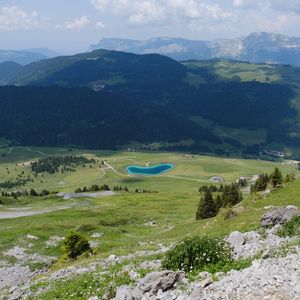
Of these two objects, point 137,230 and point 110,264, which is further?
point 137,230

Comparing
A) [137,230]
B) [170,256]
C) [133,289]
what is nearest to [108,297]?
[133,289]

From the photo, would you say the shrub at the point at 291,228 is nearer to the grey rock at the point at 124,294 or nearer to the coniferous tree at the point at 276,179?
the grey rock at the point at 124,294

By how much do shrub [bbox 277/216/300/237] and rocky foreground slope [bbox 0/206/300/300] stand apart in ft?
1.93

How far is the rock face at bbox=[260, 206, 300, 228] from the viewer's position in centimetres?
3694

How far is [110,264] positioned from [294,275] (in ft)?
67.5

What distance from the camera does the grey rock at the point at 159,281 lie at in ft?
A: 75.6

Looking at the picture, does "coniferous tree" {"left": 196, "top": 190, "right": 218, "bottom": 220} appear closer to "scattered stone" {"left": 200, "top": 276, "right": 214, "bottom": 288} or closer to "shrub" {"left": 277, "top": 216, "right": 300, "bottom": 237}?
"shrub" {"left": 277, "top": 216, "right": 300, "bottom": 237}

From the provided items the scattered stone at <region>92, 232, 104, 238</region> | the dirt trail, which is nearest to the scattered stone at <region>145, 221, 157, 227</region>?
the scattered stone at <region>92, 232, 104, 238</region>

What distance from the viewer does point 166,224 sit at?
88500 millimetres

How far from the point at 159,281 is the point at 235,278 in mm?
4532

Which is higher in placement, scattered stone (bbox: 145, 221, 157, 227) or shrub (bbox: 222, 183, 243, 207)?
shrub (bbox: 222, 183, 243, 207)

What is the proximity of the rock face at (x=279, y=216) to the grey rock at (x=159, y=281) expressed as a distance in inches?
634

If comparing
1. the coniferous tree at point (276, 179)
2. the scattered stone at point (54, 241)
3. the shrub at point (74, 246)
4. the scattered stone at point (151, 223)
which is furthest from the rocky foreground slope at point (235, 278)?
the scattered stone at point (151, 223)

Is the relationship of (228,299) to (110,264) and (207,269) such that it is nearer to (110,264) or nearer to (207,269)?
(207,269)
